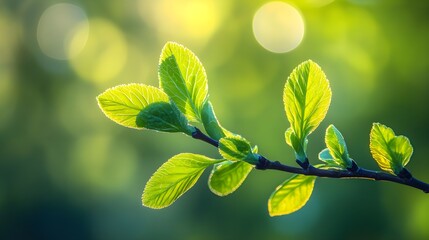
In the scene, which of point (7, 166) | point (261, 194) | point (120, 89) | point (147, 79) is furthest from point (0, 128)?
point (120, 89)

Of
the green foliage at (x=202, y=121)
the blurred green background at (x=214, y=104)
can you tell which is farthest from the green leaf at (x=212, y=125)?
the blurred green background at (x=214, y=104)

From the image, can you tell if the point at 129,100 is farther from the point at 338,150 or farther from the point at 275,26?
the point at 275,26

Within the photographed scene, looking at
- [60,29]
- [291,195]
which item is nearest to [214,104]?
[60,29]

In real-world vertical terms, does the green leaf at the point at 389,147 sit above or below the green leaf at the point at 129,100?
below

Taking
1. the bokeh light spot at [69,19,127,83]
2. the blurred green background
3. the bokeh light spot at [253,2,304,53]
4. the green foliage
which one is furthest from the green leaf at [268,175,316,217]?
the bokeh light spot at [69,19,127,83]

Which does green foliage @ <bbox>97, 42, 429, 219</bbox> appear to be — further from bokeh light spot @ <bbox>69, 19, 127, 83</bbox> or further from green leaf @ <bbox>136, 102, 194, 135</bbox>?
bokeh light spot @ <bbox>69, 19, 127, 83</bbox>

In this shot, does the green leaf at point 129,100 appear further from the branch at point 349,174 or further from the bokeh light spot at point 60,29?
the bokeh light spot at point 60,29
